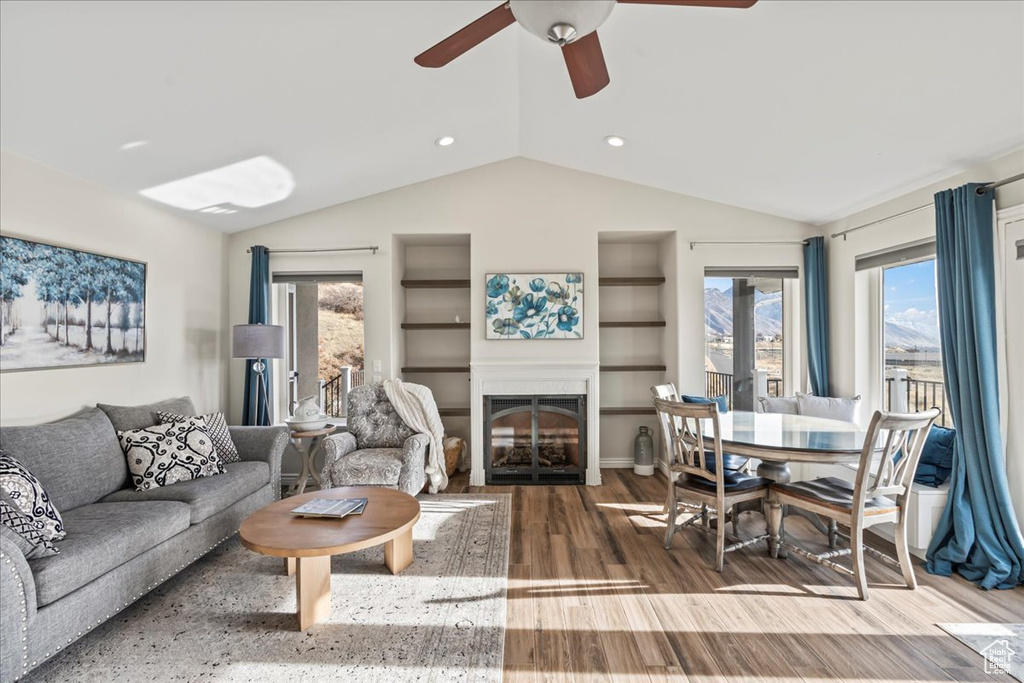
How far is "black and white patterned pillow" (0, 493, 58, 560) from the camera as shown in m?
1.89

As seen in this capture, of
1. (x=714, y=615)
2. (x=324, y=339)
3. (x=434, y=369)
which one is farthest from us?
(x=434, y=369)

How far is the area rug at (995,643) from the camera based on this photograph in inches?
77.7

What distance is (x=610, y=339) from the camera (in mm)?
5168

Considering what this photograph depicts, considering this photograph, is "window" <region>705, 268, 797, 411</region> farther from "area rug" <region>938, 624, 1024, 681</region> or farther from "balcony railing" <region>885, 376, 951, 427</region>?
"area rug" <region>938, 624, 1024, 681</region>

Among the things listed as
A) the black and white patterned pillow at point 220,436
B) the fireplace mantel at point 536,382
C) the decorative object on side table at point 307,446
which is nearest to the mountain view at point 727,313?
the fireplace mantel at point 536,382

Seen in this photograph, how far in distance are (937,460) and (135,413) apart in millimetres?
5128

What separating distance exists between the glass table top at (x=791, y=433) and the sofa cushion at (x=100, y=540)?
3001 mm

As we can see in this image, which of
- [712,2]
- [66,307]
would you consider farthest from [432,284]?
[712,2]

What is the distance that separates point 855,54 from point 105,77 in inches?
139

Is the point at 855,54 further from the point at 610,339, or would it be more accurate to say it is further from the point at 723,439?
the point at 610,339

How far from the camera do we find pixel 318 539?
227cm

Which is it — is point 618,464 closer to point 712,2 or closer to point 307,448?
point 307,448

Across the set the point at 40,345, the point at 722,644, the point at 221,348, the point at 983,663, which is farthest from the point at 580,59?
the point at 221,348

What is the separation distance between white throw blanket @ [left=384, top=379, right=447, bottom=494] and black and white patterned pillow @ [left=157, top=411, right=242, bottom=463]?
122 cm
